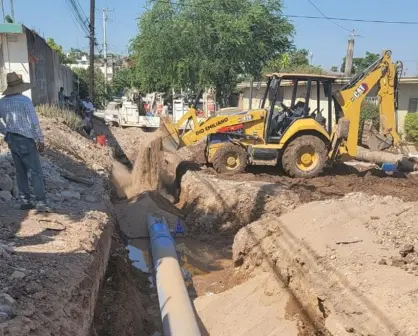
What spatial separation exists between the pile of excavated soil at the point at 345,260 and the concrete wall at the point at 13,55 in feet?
32.1

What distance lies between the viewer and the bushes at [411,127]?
19.1 meters

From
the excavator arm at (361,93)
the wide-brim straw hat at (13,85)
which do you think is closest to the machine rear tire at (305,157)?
the excavator arm at (361,93)

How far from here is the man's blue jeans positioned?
589cm

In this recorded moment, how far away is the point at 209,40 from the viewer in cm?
2375


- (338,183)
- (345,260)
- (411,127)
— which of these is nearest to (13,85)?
(345,260)

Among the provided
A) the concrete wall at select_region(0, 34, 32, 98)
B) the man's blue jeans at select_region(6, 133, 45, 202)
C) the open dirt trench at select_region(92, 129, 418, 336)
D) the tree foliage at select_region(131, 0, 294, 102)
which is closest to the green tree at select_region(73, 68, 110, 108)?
the tree foliage at select_region(131, 0, 294, 102)

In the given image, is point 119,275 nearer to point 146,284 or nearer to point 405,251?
point 146,284

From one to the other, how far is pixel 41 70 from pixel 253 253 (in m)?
12.8

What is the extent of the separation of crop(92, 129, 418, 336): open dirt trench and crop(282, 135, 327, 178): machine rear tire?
0.41m

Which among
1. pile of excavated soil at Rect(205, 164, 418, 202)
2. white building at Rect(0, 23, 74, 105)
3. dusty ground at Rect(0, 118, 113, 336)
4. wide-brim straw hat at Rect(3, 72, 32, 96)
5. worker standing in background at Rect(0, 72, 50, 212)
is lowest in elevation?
pile of excavated soil at Rect(205, 164, 418, 202)

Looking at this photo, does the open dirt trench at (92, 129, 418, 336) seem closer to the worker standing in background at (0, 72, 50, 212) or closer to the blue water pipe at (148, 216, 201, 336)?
the blue water pipe at (148, 216, 201, 336)

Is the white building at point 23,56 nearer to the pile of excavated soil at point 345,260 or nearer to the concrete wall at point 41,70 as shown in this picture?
the concrete wall at point 41,70

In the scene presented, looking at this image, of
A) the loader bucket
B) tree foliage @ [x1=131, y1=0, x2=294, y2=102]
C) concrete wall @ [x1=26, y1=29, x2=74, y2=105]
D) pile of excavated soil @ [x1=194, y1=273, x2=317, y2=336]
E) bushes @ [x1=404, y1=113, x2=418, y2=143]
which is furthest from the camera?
tree foliage @ [x1=131, y1=0, x2=294, y2=102]

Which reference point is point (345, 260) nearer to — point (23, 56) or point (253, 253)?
point (253, 253)
